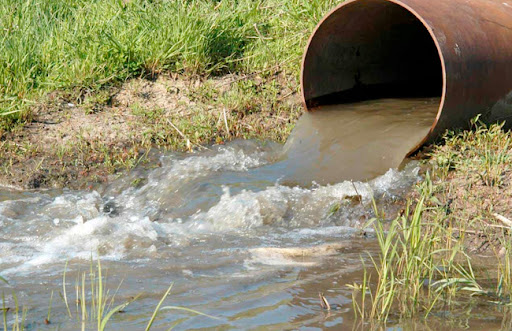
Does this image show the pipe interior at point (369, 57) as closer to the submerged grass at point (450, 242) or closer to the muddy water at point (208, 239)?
the muddy water at point (208, 239)

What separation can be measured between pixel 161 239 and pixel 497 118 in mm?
2626

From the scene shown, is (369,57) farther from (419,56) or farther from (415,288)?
(415,288)

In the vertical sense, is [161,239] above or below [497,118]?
below

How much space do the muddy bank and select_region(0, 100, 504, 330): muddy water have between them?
206mm

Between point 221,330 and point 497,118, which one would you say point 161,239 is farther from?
point 497,118

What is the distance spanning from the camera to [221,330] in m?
2.86

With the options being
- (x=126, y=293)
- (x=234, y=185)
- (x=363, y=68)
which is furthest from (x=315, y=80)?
(x=126, y=293)

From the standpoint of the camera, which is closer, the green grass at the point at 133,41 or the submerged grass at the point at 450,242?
the submerged grass at the point at 450,242

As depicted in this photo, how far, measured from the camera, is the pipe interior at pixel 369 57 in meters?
6.03

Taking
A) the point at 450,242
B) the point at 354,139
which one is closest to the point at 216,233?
the point at 450,242

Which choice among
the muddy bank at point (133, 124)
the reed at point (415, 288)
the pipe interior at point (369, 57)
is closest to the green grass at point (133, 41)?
the muddy bank at point (133, 124)

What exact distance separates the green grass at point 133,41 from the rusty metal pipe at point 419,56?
68 cm

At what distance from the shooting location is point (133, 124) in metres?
6.23

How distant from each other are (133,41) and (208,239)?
9.54ft
